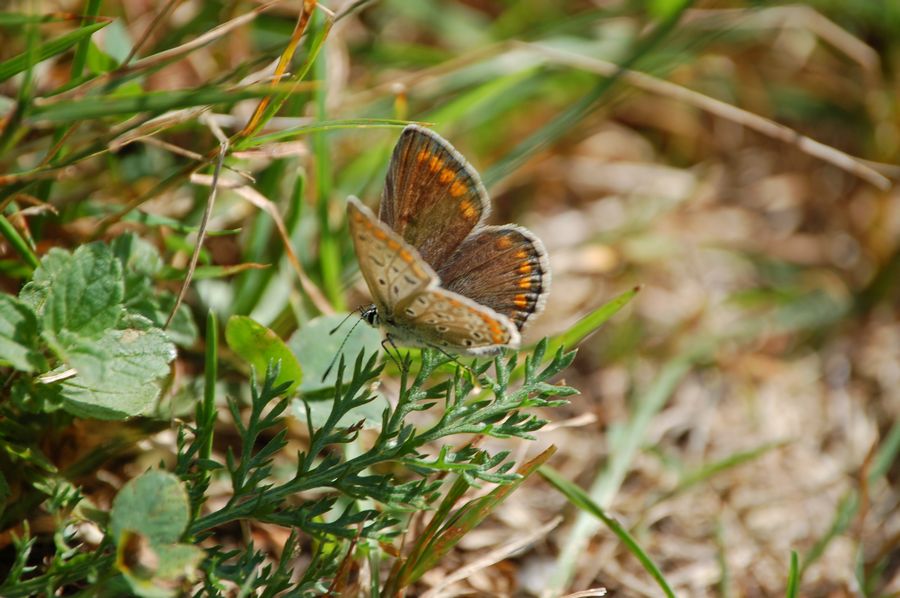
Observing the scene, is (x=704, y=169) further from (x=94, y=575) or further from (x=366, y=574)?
(x=94, y=575)

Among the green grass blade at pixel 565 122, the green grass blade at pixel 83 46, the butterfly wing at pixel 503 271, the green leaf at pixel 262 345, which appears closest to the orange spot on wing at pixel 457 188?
the butterfly wing at pixel 503 271

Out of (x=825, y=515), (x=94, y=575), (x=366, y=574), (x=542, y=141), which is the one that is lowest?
(x=825, y=515)

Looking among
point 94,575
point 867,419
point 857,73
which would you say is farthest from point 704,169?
point 94,575

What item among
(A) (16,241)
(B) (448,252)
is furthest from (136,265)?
(B) (448,252)

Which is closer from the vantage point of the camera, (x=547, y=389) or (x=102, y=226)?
(x=547, y=389)

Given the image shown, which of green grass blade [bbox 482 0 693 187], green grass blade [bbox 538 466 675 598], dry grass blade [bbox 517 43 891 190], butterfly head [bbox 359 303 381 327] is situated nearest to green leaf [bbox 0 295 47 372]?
butterfly head [bbox 359 303 381 327]

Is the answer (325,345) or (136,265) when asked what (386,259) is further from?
(136,265)

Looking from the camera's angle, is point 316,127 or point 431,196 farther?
point 431,196
